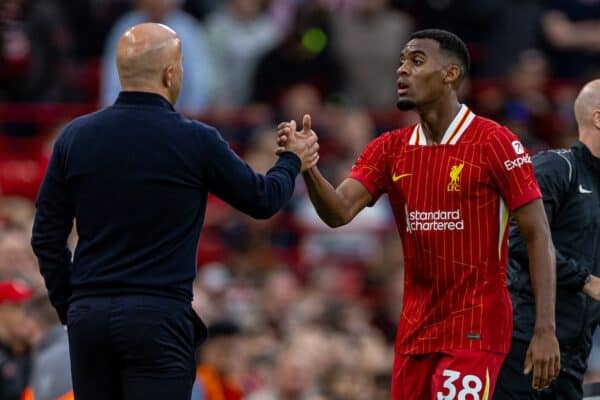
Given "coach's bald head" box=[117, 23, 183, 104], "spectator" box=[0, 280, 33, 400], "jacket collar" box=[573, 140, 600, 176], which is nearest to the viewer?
"coach's bald head" box=[117, 23, 183, 104]

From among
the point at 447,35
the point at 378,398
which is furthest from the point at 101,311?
the point at 378,398

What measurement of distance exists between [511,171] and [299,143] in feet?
3.11

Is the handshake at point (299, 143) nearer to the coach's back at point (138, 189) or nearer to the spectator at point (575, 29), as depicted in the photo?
the coach's back at point (138, 189)

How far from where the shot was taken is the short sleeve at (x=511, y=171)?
738cm

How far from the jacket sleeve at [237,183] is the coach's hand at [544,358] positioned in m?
1.28

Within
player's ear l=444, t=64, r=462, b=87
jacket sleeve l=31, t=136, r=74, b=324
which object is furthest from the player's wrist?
jacket sleeve l=31, t=136, r=74, b=324

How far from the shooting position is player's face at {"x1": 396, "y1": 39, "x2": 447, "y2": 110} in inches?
300

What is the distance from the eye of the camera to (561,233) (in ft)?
25.9

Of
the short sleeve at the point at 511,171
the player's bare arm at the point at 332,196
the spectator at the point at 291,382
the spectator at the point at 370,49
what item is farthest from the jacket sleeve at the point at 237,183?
the spectator at the point at 370,49

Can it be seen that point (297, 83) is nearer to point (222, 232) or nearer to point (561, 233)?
point (222, 232)

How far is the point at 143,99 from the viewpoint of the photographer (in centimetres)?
698

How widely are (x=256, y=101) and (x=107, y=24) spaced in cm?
162

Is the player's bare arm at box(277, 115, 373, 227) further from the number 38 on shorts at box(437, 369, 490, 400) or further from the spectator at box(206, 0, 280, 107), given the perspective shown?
the spectator at box(206, 0, 280, 107)

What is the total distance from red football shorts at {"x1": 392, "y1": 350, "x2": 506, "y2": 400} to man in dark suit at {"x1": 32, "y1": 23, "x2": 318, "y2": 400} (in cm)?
112
